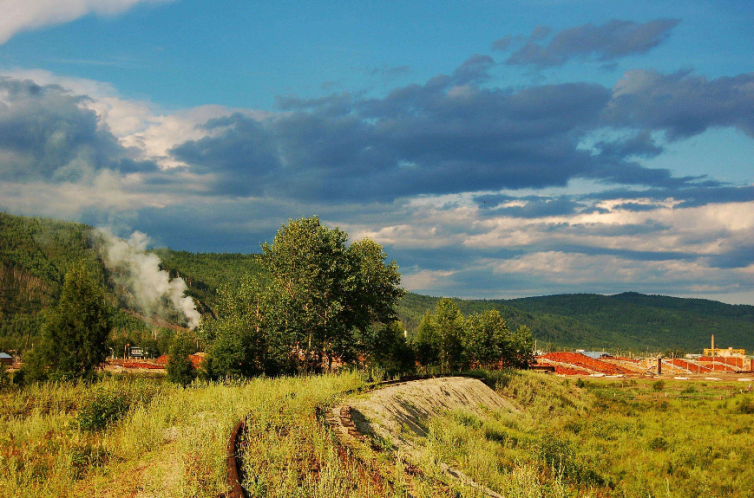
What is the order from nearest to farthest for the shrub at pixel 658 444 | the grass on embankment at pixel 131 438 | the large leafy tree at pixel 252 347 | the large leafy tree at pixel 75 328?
the grass on embankment at pixel 131 438 < the shrub at pixel 658 444 < the large leafy tree at pixel 75 328 < the large leafy tree at pixel 252 347

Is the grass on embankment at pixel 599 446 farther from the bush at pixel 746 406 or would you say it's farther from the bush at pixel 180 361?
the bush at pixel 180 361

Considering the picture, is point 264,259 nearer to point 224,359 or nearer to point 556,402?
point 224,359

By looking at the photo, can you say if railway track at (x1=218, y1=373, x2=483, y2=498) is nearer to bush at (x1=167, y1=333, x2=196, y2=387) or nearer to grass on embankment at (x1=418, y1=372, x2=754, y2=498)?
grass on embankment at (x1=418, y1=372, x2=754, y2=498)

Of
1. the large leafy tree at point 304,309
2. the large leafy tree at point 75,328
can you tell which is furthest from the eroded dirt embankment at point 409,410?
the large leafy tree at point 75,328

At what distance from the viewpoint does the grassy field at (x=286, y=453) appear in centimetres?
889

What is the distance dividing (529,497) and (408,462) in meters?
3.11

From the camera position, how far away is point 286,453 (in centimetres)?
970

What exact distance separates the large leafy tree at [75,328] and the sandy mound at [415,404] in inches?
947

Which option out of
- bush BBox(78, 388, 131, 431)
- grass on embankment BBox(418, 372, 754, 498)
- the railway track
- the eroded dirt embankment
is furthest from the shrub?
bush BBox(78, 388, 131, 431)

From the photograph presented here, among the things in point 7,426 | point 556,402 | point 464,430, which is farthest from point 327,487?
point 556,402

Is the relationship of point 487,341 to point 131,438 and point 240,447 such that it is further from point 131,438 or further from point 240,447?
point 240,447

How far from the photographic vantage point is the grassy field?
8891 millimetres

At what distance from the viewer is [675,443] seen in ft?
88.9

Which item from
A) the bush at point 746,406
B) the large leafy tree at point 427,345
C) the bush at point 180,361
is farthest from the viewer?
the large leafy tree at point 427,345
